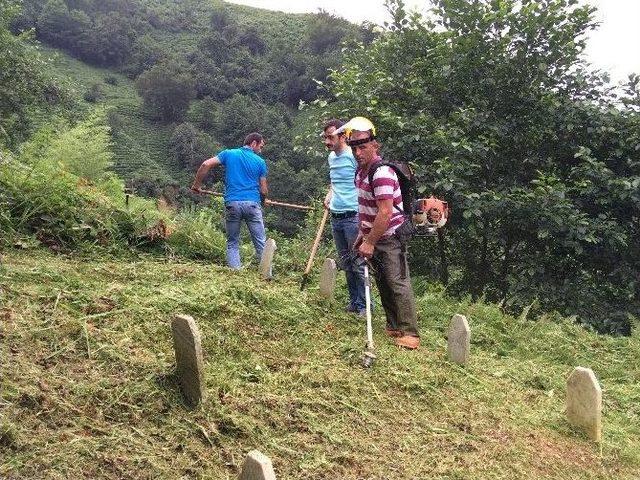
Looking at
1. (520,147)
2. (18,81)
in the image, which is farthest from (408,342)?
(18,81)

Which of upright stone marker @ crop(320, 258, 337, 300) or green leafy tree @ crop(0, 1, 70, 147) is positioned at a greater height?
green leafy tree @ crop(0, 1, 70, 147)

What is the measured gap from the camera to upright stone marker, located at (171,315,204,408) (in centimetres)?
312

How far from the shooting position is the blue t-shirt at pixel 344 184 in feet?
18.9

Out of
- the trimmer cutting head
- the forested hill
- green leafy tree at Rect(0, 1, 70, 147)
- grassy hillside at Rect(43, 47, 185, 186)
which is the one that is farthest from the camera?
the forested hill

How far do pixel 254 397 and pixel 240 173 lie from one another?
414cm

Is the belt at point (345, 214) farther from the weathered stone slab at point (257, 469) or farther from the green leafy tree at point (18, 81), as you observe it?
the green leafy tree at point (18, 81)

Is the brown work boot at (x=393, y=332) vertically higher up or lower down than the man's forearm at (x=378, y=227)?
lower down

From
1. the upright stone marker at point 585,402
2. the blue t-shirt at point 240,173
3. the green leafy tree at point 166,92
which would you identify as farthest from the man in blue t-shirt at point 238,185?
the green leafy tree at point 166,92

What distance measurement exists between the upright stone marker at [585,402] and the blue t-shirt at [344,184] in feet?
8.83

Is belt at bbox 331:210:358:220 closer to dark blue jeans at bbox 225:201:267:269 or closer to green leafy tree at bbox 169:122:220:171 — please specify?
dark blue jeans at bbox 225:201:267:269

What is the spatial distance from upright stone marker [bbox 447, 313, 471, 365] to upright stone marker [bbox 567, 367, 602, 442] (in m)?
0.91

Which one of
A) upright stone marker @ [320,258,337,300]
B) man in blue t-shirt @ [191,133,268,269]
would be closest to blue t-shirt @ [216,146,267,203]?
man in blue t-shirt @ [191,133,268,269]

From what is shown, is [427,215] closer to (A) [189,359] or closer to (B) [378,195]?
(B) [378,195]

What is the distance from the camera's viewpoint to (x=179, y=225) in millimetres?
8227
